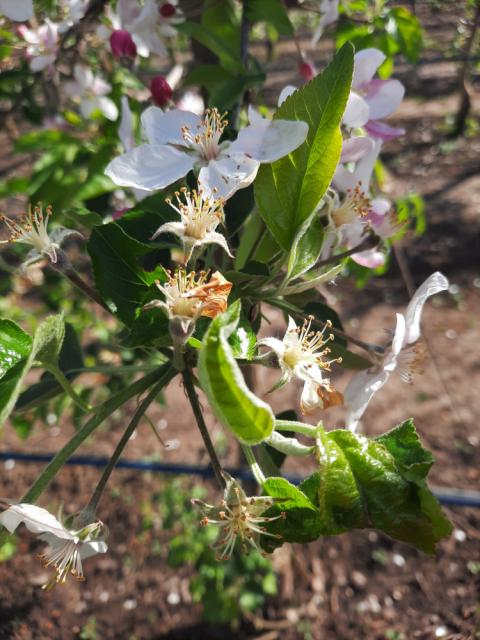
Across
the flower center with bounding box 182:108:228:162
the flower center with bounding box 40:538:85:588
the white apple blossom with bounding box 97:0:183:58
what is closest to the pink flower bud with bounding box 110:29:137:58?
the white apple blossom with bounding box 97:0:183:58

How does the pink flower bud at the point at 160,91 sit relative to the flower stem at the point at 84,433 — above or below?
above

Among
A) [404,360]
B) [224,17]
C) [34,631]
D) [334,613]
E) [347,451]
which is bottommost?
[334,613]

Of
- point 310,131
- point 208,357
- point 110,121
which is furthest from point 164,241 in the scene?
point 110,121

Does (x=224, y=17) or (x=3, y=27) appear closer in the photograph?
(x=224, y=17)

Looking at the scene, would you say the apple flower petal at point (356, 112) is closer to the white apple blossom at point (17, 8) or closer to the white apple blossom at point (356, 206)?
the white apple blossom at point (356, 206)

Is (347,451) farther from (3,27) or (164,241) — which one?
(3,27)

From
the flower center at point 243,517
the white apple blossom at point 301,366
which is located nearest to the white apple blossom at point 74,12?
the white apple blossom at point 301,366

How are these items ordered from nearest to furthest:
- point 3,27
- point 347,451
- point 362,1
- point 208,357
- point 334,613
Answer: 1. point 208,357
2. point 347,451
3. point 362,1
4. point 3,27
5. point 334,613
